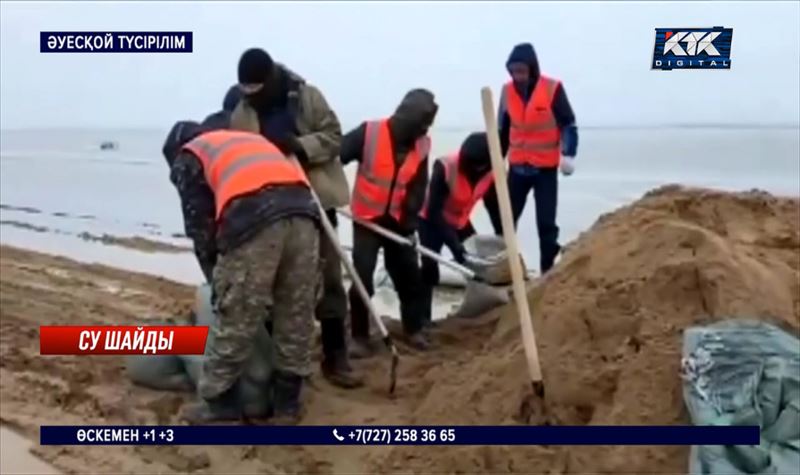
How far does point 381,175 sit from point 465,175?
117cm

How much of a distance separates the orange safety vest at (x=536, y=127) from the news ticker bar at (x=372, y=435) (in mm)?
2508

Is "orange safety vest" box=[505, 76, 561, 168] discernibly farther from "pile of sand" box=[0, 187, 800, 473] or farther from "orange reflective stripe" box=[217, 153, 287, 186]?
"orange reflective stripe" box=[217, 153, 287, 186]

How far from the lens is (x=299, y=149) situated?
5285mm

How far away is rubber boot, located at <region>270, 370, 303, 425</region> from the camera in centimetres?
493

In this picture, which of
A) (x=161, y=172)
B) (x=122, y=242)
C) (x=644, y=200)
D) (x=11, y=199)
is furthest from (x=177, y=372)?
(x=161, y=172)

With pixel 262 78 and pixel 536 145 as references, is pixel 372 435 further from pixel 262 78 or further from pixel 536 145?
pixel 536 145

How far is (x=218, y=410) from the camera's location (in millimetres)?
4898

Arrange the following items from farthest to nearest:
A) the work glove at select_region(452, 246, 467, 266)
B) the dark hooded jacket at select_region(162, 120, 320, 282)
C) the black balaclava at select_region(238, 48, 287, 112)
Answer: the work glove at select_region(452, 246, 467, 266) < the black balaclava at select_region(238, 48, 287, 112) < the dark hooded jacket at select_region(162, 120, 320, 282)

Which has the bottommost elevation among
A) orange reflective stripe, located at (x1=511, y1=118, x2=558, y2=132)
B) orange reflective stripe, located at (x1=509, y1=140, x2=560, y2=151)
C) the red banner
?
the red banner

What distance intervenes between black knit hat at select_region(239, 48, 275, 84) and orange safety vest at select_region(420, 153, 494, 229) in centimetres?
201

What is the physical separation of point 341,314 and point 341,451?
984mm

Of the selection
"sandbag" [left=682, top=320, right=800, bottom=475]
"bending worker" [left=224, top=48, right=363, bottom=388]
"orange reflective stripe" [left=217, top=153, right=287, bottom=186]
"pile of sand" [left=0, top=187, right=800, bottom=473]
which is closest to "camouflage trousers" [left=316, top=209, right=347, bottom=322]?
"bending worker" [left=224, top=48, right=363, bottom=388]

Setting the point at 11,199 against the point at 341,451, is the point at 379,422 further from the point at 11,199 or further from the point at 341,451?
the point at 11,199

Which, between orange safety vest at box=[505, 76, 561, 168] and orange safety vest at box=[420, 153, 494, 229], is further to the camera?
orange safety vest at box=[420, 153, 494, 229]
